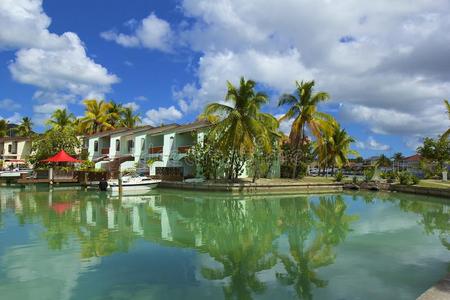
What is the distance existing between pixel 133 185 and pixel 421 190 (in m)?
22.2

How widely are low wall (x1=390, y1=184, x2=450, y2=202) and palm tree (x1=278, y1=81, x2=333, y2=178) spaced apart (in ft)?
25.0

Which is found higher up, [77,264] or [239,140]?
[239,140]

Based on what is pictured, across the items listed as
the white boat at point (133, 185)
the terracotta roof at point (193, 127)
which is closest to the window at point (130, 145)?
the terracotta roof at point (193, 127)

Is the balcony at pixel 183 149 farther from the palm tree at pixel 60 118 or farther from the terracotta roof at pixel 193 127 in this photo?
the palm tree at pixel 60 118

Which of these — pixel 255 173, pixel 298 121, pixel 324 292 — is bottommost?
pixel 324 292

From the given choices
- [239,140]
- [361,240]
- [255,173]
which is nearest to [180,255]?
[361,240]

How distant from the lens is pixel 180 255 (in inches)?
390

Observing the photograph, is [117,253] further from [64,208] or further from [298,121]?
[298,121]

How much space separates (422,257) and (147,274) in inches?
271

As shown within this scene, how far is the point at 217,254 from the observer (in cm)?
1006

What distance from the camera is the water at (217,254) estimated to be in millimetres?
7305

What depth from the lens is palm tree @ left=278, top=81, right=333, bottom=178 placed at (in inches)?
1396

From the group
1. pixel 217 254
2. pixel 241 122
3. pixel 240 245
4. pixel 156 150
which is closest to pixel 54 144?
pixel 156 150

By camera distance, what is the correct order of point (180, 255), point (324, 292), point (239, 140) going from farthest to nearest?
point (239, 140) < point (180, 255) < point (324, 292)
